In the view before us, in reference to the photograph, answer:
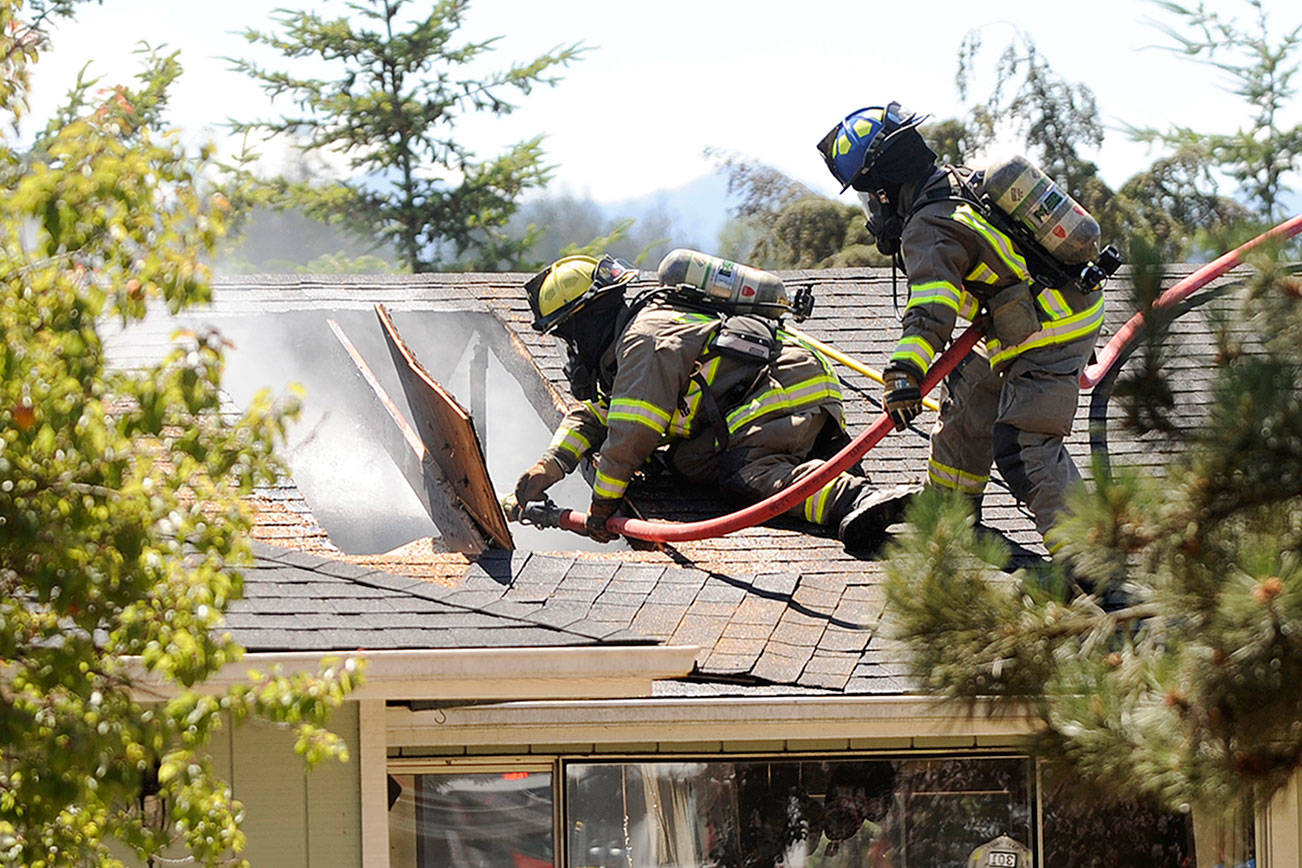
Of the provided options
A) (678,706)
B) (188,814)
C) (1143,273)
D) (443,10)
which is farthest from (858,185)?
(443,10)

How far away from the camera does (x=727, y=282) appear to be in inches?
300

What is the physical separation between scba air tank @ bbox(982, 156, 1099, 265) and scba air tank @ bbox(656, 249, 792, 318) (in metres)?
1.26

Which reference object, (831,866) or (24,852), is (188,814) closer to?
(24,852)

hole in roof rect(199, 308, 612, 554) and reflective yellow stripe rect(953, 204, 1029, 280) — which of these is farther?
hole in roof rect(199, 308, 612, 554)

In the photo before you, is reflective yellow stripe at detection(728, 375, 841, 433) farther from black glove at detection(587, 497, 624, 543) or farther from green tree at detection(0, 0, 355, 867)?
green tree at detection(0, 0, 355, 867)

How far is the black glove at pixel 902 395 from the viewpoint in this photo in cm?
647

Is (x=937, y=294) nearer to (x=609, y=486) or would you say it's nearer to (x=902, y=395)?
(x=902, y=395)

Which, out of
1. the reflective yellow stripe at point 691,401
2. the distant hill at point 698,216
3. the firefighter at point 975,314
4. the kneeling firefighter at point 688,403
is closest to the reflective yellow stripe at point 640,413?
the kneeling firefighter at point 688,403

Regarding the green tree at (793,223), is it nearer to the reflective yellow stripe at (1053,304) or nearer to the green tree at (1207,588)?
the reflective yellow stripe at (1053,304)

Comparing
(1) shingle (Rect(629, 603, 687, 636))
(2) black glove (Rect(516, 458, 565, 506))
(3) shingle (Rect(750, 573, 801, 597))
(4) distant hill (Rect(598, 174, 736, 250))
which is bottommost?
(1) shingle (Rect(629, 603, 687, 636))

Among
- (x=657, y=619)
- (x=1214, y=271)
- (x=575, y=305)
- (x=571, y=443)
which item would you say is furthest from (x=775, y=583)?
(x=1214, y=271)

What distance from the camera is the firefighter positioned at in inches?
259

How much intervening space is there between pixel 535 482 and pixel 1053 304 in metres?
2.31

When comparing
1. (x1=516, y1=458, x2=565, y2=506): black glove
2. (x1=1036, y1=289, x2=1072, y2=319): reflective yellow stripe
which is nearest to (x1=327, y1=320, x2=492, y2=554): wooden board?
(x1=516, y1=458, x2=565, y2=506): black glove
